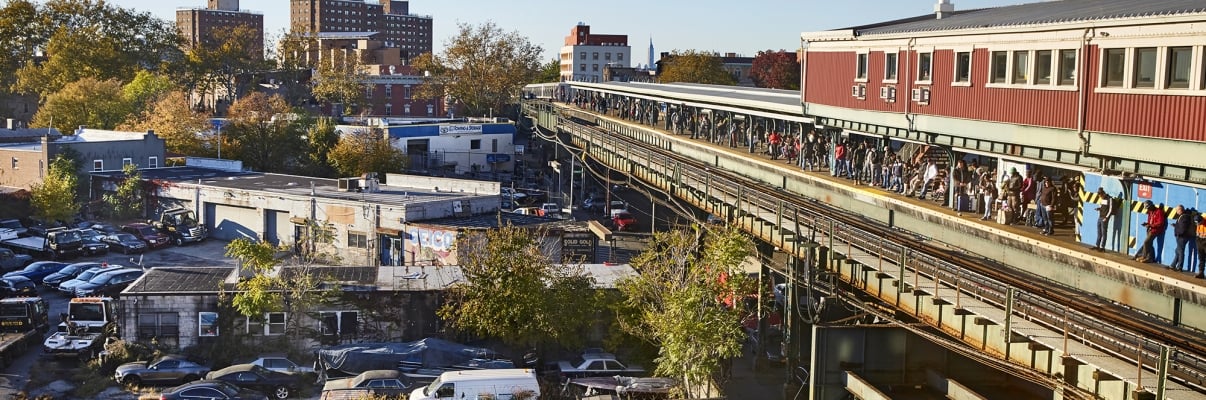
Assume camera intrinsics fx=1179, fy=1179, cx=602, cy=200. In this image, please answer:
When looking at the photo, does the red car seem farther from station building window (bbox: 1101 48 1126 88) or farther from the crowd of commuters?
station building window (bbox: 1101 48 1126 88)

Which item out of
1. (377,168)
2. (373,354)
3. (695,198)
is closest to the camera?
(373,354)

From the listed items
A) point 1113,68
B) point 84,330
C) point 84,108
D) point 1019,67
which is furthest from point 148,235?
point 1113,68

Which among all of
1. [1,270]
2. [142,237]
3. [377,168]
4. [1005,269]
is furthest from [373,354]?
[377,168]

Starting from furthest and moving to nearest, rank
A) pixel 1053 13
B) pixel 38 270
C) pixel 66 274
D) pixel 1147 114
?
pixel 38 270 → pixel 66 274 → pixel 1053 13 → pixel 1147 114

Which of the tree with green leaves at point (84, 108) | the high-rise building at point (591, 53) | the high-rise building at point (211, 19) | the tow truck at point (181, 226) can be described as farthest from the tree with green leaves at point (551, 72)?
the tow truck at point (181, 226)

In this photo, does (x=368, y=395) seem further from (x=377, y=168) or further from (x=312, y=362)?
(x=377, y=168)

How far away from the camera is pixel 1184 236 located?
53.1 feet

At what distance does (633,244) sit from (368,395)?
20097mm

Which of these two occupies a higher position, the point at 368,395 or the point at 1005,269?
A: the point at 1005,269

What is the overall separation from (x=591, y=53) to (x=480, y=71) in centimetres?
5573

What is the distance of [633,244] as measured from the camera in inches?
1686

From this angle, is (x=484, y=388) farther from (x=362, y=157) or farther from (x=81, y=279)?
(x=362, y=157)

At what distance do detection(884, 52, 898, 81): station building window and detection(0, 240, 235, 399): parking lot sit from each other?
58.3 ft

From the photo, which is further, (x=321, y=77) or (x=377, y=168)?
(x=321, y=77)
